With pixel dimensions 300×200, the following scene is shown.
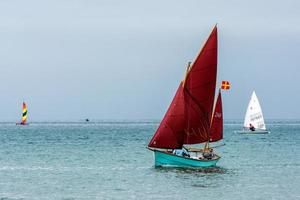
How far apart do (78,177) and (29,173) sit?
5.52 metres

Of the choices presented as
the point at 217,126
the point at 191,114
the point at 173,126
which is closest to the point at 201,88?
the point at 191,114

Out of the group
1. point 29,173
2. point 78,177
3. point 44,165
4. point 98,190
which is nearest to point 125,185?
point 98,190

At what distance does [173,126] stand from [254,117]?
99.5m

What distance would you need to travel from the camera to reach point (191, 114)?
68688mm

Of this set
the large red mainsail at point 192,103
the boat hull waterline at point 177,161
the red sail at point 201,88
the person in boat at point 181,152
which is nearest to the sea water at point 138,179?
the boat hull waterline at point 177,161

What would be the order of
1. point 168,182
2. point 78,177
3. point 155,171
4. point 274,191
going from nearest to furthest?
point 274,191, point 168,182, point 78,177, point 155,171

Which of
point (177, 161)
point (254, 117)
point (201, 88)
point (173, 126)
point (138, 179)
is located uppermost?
point (201, 88)

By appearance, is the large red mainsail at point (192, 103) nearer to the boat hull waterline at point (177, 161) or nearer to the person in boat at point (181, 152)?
the person in boat at point (181, 152)

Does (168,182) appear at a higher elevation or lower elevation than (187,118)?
lower

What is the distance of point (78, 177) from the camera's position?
63.5 meters

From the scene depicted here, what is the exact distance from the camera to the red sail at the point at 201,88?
6756 cm

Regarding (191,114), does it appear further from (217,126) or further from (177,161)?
(217,126)

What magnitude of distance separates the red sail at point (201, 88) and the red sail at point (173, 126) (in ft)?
1.89

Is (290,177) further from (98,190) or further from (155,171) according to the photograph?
(98,190)
